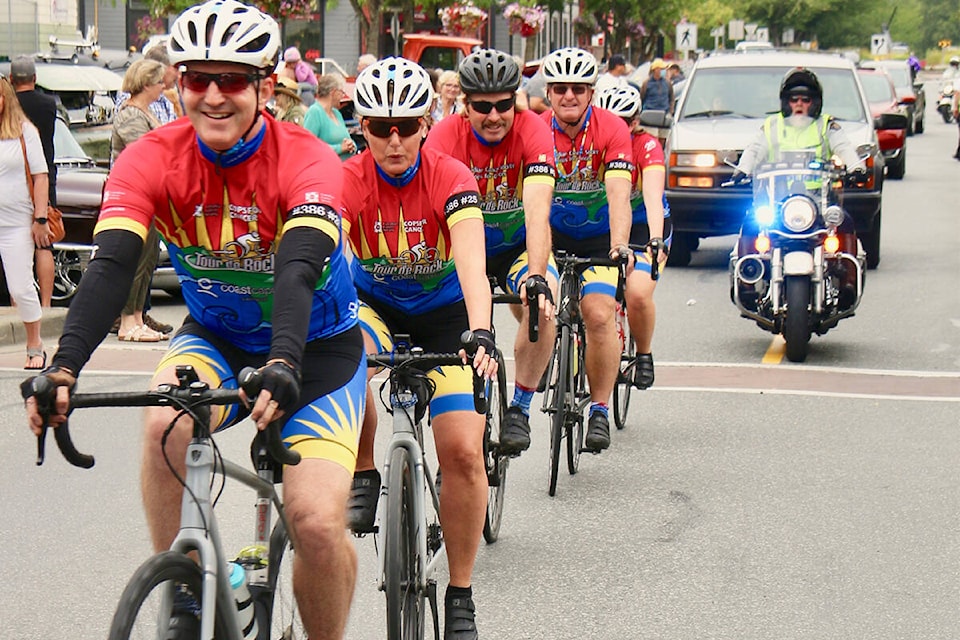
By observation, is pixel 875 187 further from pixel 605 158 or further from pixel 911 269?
pixel 605 158

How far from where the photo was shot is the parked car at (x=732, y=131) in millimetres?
15898

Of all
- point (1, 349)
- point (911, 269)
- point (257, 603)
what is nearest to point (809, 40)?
→ point (911, 269)

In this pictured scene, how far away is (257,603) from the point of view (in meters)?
3.94

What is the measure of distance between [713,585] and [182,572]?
120 inches

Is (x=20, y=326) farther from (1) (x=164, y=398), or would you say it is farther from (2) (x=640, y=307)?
(1) (x=164, y=398)

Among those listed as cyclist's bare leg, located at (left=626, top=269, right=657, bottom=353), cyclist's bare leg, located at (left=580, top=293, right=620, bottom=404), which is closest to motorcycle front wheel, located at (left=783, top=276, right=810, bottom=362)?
cyclist's bare leg, located at (left=626, top=269, right=657, bottom=353)

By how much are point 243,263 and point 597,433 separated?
3.88m

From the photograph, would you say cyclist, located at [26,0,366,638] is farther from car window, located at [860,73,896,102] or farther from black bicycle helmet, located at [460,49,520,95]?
car window, located at [860,73,896,102]

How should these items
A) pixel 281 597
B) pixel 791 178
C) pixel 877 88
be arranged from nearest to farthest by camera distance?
pixel 281 597
pixel 791 178
pixel 877 88

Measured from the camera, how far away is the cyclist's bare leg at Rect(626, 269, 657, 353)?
901 cm

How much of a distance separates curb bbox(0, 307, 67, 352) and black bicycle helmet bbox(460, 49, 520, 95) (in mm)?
5500

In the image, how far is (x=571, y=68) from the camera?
7914 mm

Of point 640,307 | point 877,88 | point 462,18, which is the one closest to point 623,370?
point 640,307

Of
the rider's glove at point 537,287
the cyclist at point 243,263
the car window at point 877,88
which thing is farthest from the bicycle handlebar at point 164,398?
the car window at point 877,88
